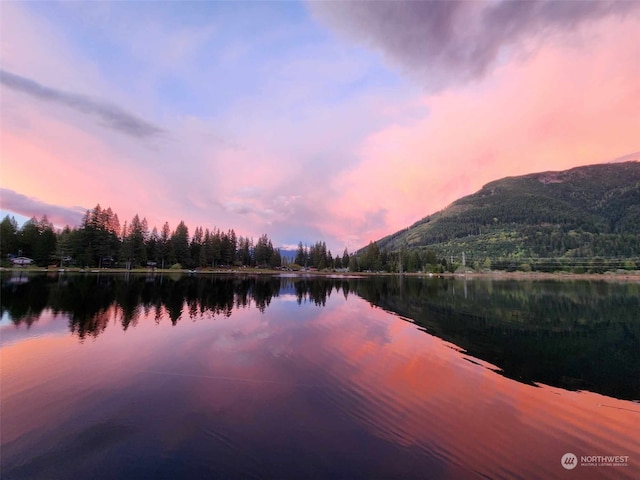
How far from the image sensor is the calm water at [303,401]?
8539 mm

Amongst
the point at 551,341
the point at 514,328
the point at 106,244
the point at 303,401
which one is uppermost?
the point at 106,244

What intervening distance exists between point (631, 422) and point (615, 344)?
55.1 ft

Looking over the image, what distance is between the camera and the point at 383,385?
575 inches

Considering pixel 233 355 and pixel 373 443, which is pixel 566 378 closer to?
pixel 373 443
